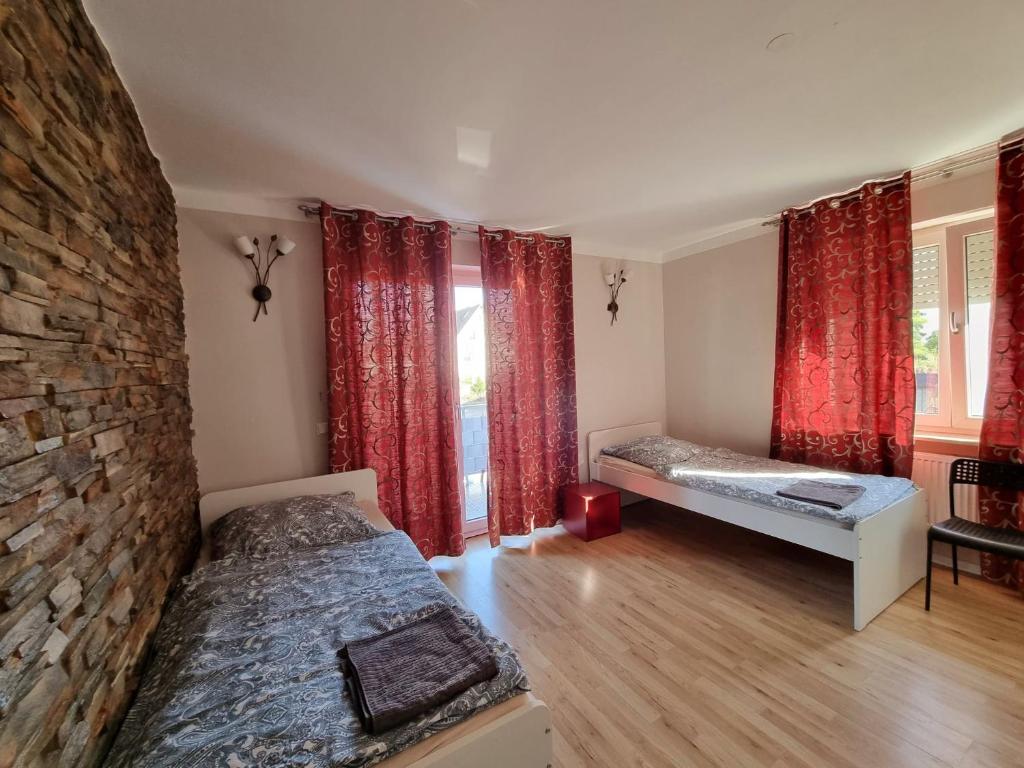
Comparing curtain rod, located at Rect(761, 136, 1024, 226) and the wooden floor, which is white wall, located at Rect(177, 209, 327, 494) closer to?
the wooden floor

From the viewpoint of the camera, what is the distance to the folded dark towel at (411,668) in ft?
3.53

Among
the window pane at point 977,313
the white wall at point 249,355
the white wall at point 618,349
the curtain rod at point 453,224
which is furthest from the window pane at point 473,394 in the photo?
the window pane at point 977,313

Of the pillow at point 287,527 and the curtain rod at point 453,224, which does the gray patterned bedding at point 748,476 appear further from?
the pillow at point 287,527

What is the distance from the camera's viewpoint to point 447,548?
3.02m

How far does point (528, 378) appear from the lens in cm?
339

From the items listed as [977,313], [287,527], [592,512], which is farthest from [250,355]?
[977,313]

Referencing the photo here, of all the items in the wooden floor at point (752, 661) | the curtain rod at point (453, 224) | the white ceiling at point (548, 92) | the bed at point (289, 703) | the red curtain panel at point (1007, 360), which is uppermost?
the white ceiling at point (548, 92)

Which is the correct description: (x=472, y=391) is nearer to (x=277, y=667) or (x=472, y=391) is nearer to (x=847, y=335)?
(x=277, y=667)

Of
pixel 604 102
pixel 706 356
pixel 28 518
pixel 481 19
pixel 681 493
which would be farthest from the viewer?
pixel 706 356

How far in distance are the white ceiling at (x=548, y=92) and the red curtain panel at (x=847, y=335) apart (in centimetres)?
33

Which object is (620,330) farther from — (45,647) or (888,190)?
(45,647)

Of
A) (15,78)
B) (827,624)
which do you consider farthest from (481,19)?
(827,624)

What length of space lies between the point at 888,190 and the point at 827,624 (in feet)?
8.77

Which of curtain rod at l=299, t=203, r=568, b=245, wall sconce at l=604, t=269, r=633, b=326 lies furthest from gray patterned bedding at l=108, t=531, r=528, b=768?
wall sconce at l=604, t=269, r=633, b=326
